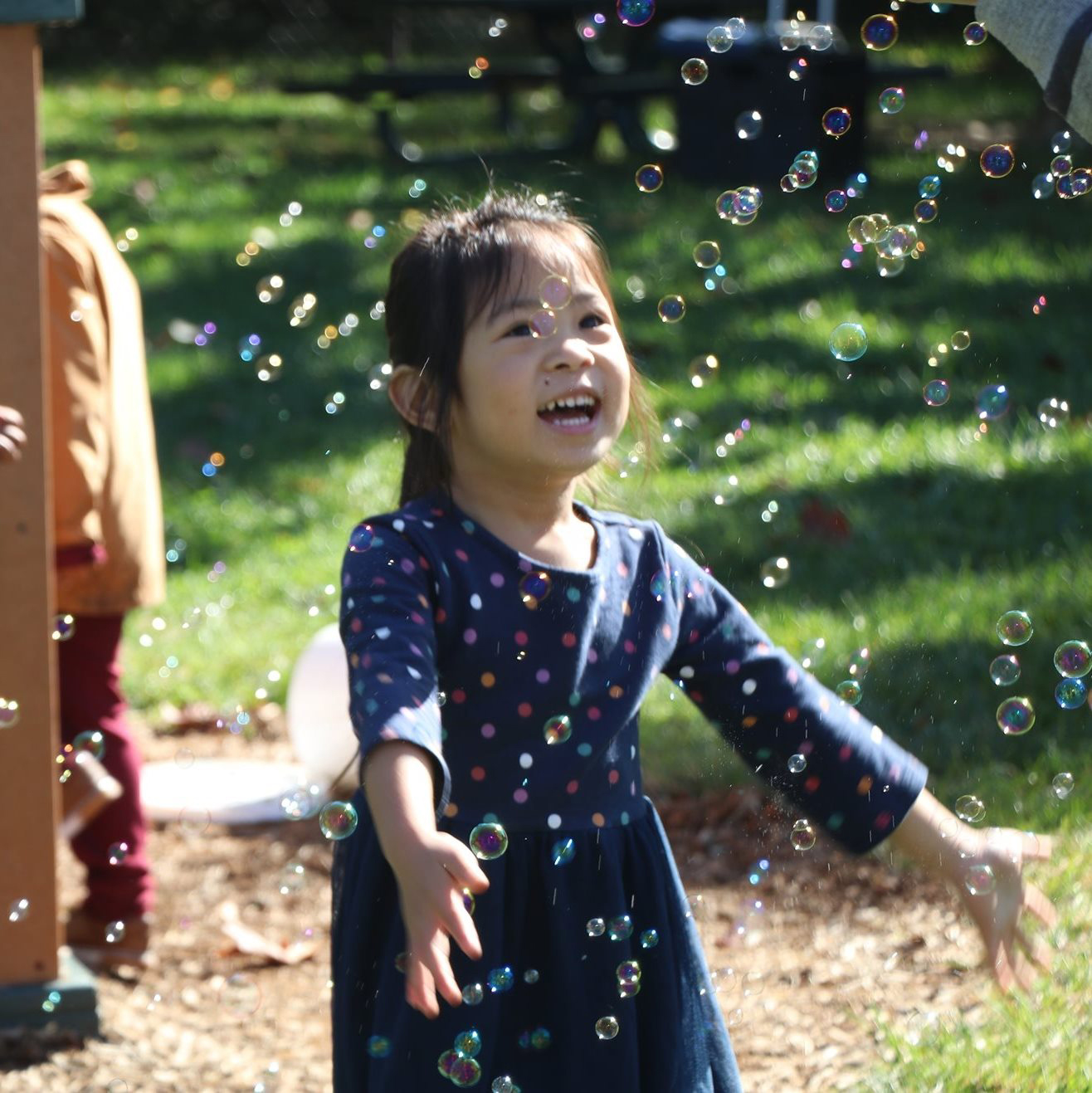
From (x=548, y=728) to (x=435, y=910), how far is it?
44 cm

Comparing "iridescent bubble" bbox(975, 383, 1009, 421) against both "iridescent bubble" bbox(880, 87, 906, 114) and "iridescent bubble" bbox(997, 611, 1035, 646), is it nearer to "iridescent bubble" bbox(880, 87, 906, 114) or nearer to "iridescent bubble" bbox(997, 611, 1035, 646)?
"iridescent bubble" bbox(997, 611, 1035, 646)

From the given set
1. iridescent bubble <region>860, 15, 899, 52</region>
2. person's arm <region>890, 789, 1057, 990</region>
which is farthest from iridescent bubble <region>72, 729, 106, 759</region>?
iridescent bubble <region>860, 15, 899, 52</region>

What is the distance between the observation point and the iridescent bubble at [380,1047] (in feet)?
7.25

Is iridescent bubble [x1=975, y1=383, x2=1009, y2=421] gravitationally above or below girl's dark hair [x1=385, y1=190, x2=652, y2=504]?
below

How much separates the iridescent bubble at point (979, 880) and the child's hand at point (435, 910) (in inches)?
28.4

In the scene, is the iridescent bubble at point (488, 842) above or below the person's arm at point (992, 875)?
above

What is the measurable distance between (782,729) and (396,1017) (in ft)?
1.92

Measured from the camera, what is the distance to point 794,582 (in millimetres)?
5047

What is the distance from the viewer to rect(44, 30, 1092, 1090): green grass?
164 inches

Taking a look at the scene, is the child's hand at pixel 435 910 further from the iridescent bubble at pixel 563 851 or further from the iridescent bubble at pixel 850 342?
the iridescent bubble at pixel 850 342

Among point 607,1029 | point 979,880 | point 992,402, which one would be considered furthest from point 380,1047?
point 992,402

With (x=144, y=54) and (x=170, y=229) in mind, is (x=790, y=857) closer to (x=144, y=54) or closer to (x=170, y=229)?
(x=170, y=229)

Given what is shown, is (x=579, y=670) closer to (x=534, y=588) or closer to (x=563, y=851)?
(x=534, y=588)

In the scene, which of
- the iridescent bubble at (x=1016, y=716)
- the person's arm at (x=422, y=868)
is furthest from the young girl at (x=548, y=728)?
the iridescent bubble at (x=1016, y=716)
